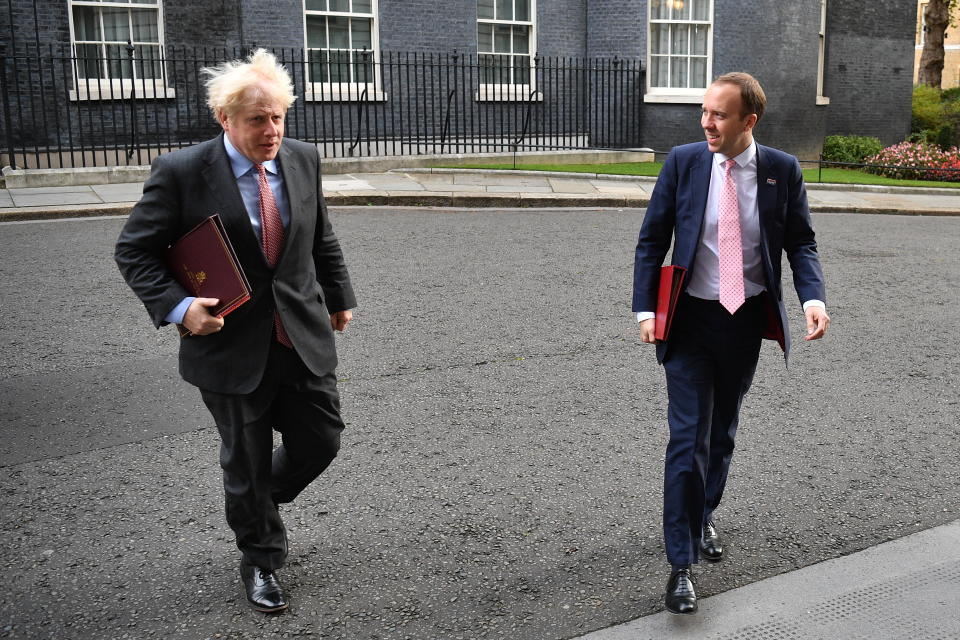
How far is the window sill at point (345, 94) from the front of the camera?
A: 59.0 feet

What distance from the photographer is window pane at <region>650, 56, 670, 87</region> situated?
810 inches

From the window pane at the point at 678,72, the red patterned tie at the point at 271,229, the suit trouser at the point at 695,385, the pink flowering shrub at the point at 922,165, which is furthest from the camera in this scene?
the window pane at the point at 678,72

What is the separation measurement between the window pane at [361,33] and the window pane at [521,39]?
9.99 ft

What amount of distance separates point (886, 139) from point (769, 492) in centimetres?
2268

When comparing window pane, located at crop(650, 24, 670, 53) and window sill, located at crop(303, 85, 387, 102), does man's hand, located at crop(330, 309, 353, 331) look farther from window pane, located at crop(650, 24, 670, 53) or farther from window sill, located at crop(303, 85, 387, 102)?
window pane, located at crop(650, 24, 670, 53)

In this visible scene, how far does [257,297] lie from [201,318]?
0.24 meters

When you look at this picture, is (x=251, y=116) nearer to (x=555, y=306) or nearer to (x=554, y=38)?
(x=555, y=306)

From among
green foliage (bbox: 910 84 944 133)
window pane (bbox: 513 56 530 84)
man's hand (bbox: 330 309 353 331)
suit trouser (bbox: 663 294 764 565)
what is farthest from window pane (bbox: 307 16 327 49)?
suit trouser (bbox: 663 294 764 565)

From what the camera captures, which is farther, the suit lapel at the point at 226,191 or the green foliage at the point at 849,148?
the green foliage at the point at 849,148

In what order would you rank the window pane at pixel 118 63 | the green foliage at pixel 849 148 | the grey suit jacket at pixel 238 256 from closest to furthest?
the grey suit jacket at pixel 238 256
the window pane at pixel 118 63
the green foliage at pixel 849 148

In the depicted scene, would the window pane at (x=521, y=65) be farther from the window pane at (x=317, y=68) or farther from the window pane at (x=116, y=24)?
the window pane at (x=116, y=24)

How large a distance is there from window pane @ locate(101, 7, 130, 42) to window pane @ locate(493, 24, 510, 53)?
6.83 metres

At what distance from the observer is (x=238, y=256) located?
10.5ft

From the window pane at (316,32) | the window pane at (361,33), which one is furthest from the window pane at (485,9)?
the window pane at (316,32)
